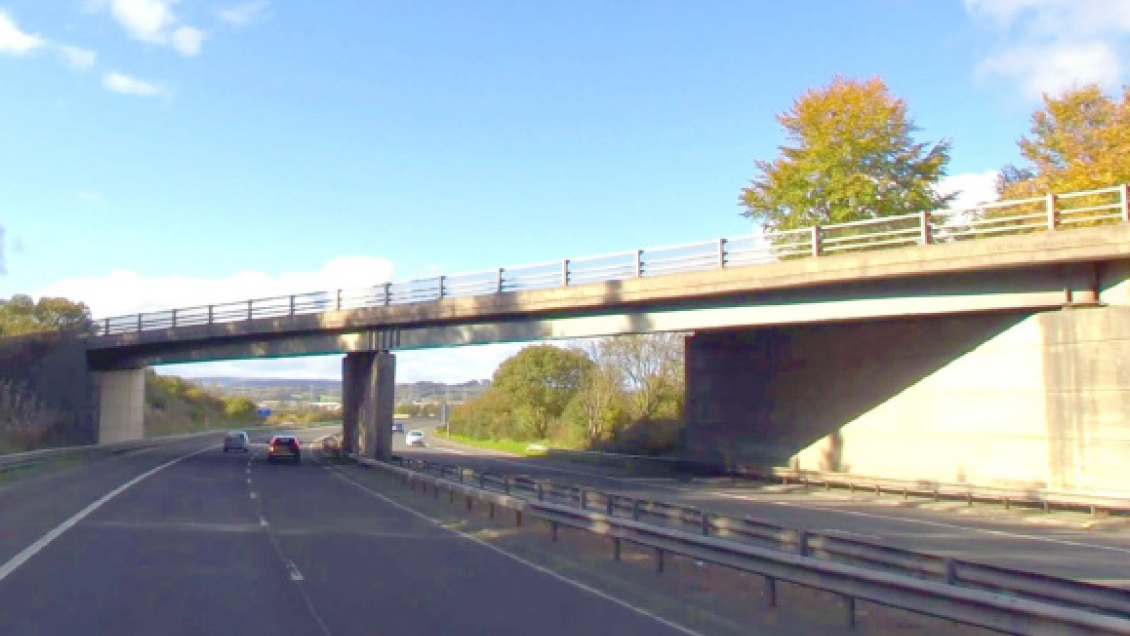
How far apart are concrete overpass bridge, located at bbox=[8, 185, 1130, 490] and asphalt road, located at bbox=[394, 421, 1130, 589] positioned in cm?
199

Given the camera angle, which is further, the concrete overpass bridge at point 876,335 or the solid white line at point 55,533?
the concrete overpass bridge at point 876,335

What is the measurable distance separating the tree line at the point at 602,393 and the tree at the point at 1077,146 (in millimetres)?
21762

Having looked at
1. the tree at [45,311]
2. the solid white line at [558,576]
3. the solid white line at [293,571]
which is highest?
the tree at [45,311]

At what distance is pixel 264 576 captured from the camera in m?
14.8

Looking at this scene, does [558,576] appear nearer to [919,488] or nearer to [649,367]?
[919,488]

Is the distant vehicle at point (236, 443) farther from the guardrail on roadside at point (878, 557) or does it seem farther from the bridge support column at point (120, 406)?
the guardrail on roadside at point (878, 557)

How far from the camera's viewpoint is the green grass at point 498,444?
77.0m

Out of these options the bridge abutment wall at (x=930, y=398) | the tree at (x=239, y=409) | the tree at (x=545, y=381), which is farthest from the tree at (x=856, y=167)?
the tree at (x=239, y=409)

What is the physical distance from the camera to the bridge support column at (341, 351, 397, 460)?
4803 centimetres

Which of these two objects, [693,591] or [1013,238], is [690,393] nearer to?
[1013,238]

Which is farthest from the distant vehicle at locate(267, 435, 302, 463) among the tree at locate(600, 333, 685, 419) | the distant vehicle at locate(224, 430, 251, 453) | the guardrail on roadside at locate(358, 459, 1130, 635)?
the guardrail on roadside at locate(358, 459, 1130, 635)

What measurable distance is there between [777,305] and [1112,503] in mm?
11559

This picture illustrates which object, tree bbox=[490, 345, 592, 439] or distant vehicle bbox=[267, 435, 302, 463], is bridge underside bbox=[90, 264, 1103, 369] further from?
tree bbox=[490, 345, 592, 439]

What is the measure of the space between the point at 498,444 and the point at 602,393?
2090 centimetres
